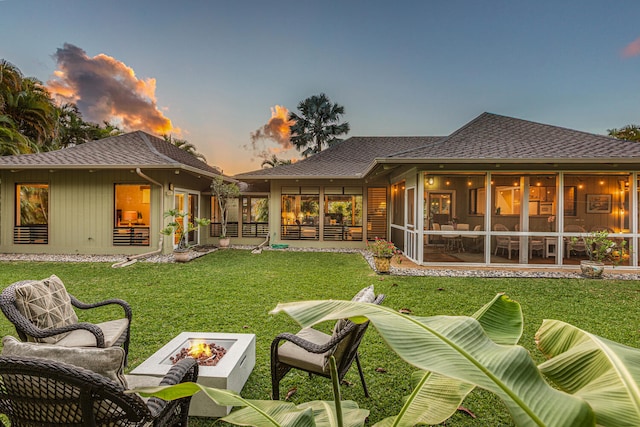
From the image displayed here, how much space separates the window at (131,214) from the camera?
1073 centimetres

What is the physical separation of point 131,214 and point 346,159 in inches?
386

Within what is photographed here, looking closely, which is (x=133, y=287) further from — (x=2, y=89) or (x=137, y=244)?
(x=2, y=89)

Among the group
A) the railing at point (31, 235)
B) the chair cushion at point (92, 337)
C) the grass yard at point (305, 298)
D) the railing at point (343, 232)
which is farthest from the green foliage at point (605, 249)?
the railing at point (31, 235)

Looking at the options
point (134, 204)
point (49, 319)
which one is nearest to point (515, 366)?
point (49, 319)

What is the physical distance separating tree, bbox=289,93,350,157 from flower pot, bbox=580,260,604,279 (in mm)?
19344

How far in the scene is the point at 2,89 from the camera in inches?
595

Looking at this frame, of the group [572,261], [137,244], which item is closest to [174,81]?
[137,244]

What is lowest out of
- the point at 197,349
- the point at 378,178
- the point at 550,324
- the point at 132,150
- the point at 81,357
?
the point at 197,349

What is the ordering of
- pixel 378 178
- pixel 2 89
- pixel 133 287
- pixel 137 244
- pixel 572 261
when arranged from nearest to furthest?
pixel 133 287
pixel 572 261
pixel 137 244
pixel 378 178
pixel 2 89

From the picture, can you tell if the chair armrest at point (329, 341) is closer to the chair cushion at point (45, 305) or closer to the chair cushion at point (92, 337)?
the chair cushion at point (92, 337)

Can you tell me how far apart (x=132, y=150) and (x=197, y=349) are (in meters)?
11.2

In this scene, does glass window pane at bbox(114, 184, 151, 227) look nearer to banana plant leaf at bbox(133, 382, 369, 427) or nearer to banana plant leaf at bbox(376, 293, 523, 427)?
banana plant leaf at bbox(133, 382, 369, 427)

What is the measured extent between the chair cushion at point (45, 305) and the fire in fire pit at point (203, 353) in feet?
3.77

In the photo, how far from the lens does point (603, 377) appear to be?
2.58 ft
